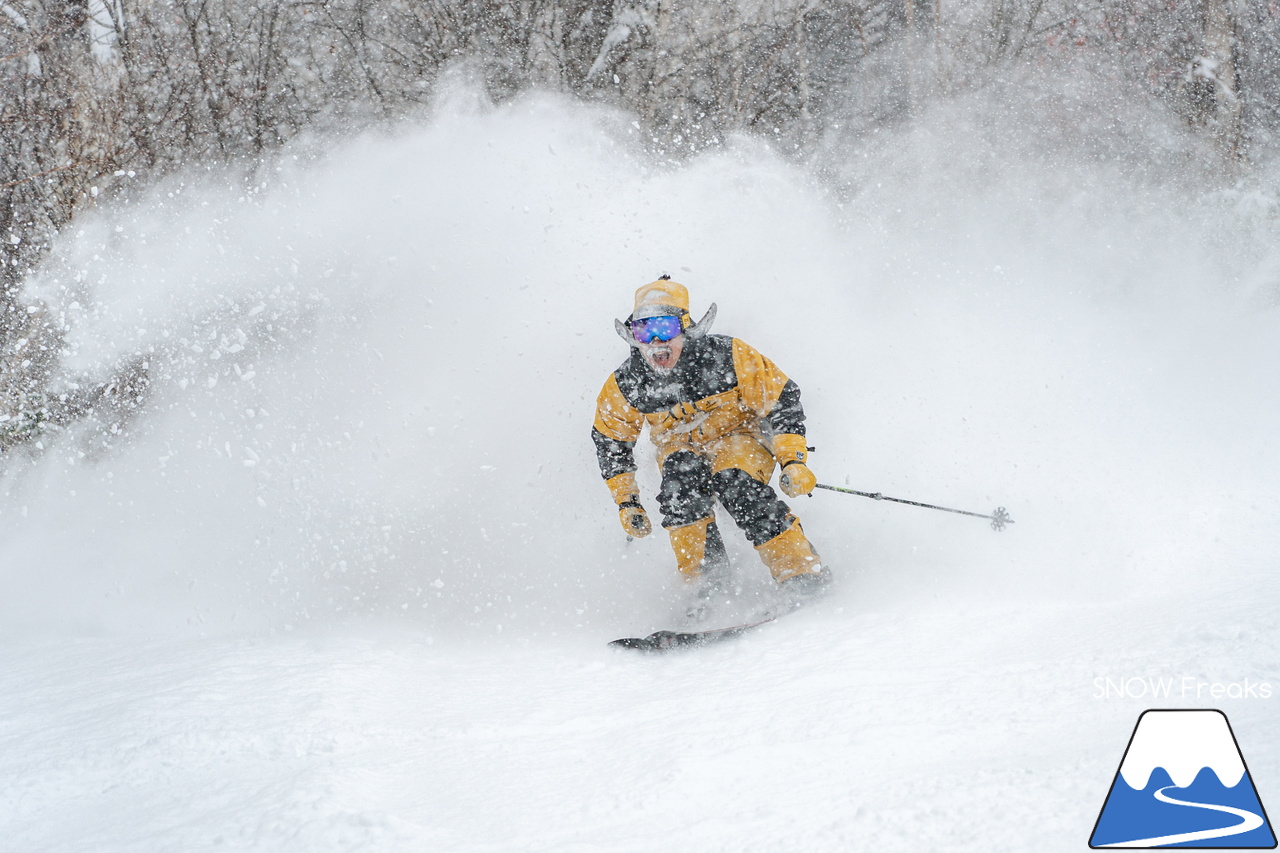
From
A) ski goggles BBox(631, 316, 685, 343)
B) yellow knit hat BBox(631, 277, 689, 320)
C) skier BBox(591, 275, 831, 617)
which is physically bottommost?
skier BBox(591, 275, 831, 617)

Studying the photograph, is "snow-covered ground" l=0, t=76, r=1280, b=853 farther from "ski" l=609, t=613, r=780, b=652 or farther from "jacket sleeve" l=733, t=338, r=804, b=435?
"jacket sleeve" l=733, t=338, r=804, b=435

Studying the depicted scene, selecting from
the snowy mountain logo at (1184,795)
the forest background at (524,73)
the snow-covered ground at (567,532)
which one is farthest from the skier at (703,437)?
the forest background at (524,73)

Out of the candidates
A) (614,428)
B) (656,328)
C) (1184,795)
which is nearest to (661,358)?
(656,328)

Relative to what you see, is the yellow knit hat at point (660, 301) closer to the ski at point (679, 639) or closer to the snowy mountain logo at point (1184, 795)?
the ski at point (679, 639)

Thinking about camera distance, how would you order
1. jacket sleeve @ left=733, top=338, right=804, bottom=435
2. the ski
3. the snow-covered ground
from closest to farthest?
the snow-covered ground → the ski → jacket sleeve @ left=733, top=338, right=804, bottom=435

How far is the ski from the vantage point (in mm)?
3857

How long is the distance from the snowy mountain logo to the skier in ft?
6.61

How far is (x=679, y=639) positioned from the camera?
3.88m

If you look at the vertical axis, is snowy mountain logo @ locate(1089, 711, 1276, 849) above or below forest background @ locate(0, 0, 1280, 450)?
below

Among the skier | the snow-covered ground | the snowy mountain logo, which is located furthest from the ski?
the snowy mountain logo

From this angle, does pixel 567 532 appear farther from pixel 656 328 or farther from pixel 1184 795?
pixel 1184 795

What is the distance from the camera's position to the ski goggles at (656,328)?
4.12m

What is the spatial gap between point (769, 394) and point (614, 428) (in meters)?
0.76

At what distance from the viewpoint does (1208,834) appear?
1.96m
